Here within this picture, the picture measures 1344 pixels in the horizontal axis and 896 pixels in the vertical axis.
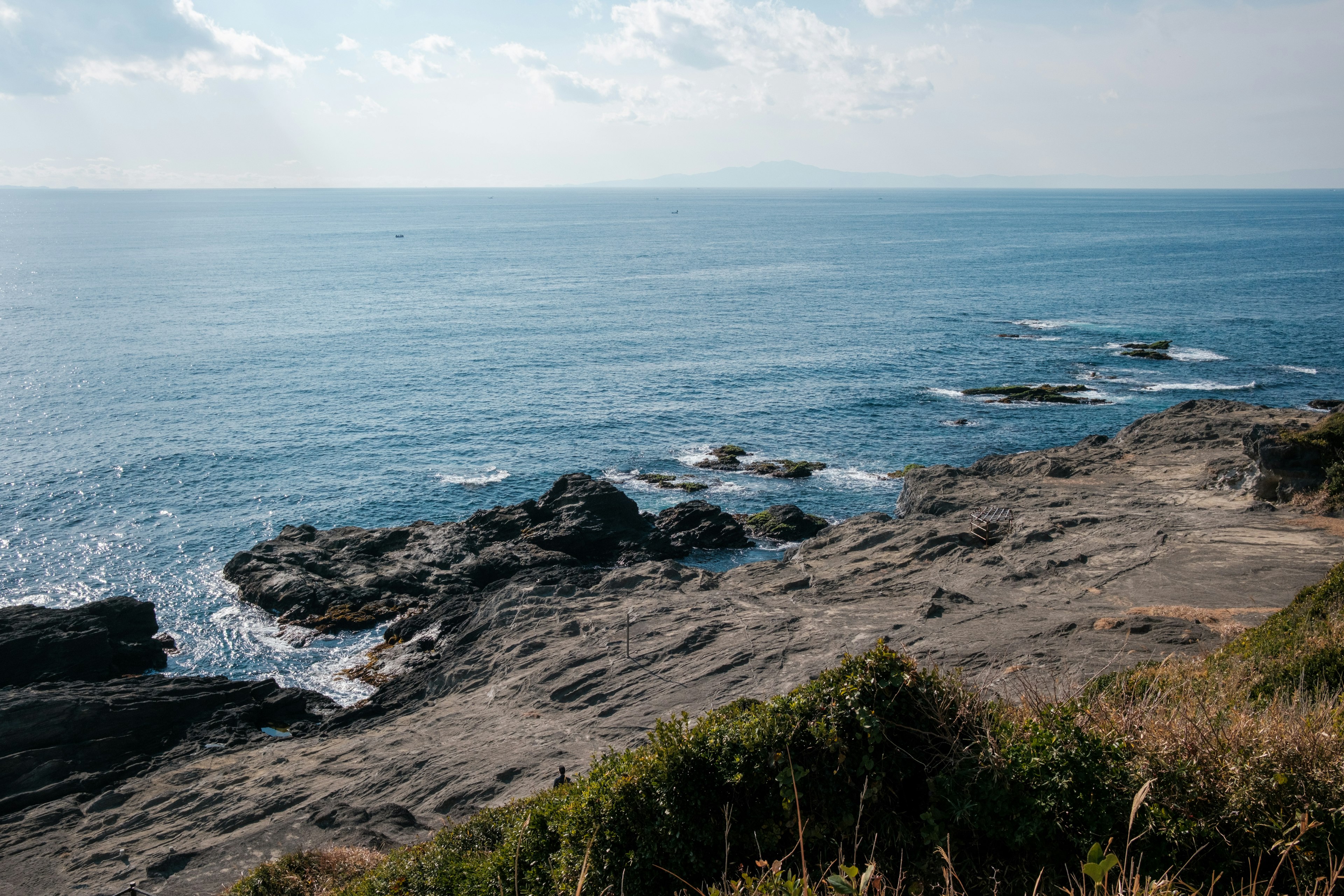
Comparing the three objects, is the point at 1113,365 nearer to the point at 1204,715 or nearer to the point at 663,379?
the point at 663,379

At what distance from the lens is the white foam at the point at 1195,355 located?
79.9 metres

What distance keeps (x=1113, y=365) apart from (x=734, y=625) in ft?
216

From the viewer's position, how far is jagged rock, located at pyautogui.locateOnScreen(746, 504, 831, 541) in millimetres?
46281

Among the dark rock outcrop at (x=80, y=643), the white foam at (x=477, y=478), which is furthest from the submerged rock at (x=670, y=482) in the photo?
the dark rock outcrop at (x=80, y=643)

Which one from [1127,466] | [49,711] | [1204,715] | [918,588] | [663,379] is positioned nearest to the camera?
[1204,715]

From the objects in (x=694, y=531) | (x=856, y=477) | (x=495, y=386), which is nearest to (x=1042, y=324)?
(x=856, y=477)

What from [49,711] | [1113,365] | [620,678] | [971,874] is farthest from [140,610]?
[1113,365]

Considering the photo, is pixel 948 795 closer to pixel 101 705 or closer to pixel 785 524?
pixel 101 705

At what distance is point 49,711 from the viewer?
28.1m

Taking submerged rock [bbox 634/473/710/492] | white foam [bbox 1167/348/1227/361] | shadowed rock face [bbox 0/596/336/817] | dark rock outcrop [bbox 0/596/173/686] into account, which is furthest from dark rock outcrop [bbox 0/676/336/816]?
white foam [bbox 1167/348/1227/361]

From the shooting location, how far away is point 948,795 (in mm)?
10195

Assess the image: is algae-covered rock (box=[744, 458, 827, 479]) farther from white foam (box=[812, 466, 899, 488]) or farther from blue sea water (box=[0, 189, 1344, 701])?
blue sea water (box=[0, 189, 1344, 701])

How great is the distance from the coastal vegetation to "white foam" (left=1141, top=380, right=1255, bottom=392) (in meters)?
66.4

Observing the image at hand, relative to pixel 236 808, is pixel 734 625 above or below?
above
